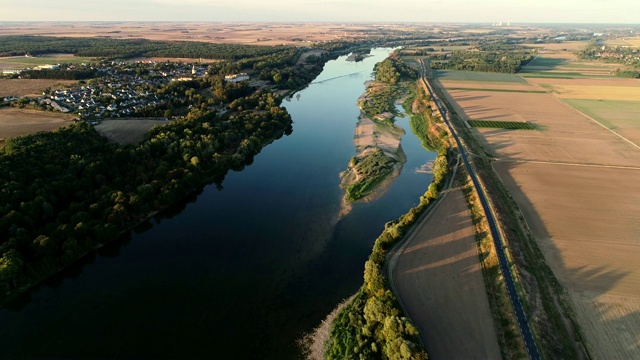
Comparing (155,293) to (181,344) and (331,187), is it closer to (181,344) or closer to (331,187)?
(181,344)

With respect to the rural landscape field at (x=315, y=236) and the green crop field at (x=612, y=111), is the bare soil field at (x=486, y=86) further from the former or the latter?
the rural landscape field at (x=315, y=236)

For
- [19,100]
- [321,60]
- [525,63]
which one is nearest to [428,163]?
[19,100]

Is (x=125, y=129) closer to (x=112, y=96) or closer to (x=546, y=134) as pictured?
(x=112, y=96)

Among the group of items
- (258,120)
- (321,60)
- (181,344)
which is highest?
(321,60)

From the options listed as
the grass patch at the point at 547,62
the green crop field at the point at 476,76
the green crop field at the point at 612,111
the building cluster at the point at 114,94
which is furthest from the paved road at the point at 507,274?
the grass patch at the point at 547,62

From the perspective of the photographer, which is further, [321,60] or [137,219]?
[321,60]

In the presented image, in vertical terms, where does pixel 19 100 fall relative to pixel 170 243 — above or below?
above
